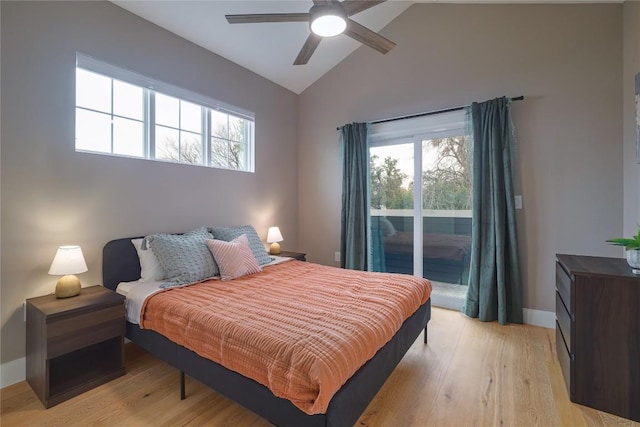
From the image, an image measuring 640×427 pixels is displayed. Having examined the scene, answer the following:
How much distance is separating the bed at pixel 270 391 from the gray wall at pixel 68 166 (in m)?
0.80

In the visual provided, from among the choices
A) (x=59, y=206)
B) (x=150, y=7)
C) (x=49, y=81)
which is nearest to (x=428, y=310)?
(x=59, y=206)

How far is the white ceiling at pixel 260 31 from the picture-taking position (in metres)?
2.71

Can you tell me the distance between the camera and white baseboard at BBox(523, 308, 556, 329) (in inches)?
111

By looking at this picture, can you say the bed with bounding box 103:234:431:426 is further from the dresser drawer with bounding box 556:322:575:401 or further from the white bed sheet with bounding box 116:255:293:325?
the dresser drawer with bounding box 556:322:575:401

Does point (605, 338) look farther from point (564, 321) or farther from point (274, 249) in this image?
point (274, 249)

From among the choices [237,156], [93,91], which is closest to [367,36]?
[237,156]

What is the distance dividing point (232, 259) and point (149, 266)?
2.22ft

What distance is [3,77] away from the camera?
1.97 m

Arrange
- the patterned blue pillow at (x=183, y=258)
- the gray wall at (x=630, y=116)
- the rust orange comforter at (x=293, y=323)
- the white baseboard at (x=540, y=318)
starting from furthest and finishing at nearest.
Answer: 1. the white baseboard at (x=540, y=318)
2. the patterned blue pillow at (x=183, y=258)
3. the gray wall at (x=630, y=116)
4. the rust orange comforter at (x=293, y=323)

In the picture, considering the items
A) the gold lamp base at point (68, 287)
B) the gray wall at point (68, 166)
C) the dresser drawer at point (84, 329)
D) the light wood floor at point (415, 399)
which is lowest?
the light wood floor at point (415, 399)

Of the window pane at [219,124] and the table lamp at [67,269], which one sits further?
the window pane at [219,124]

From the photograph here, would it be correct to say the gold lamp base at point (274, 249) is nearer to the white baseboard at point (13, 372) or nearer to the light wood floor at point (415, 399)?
the light wood floor at point (415, 399)

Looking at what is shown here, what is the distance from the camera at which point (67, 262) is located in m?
1.99

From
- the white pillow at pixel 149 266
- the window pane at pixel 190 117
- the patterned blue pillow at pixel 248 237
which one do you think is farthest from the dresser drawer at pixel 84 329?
the window pane at pixel 190 117
